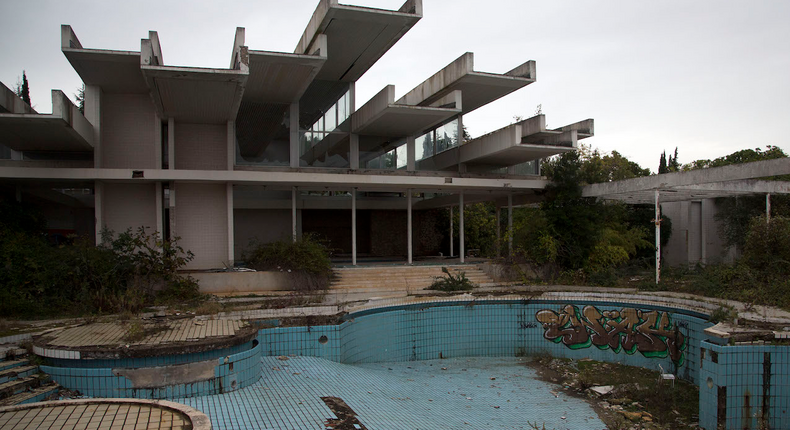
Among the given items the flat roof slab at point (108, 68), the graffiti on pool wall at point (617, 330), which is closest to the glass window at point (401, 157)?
the flat roof slab at point (108, 68)

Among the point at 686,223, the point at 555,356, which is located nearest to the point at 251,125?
the point at 555,356

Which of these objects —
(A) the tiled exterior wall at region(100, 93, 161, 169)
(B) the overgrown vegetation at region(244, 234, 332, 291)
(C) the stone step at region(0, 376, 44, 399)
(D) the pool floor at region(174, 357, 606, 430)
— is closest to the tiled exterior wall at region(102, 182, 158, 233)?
(A) the tiled exterior wall at region(100, 93, 161, 169)

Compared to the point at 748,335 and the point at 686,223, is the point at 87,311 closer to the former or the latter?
the point at 748,335

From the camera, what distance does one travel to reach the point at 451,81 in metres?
16.7

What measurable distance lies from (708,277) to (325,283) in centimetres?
986

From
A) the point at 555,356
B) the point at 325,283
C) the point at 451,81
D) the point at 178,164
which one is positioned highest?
the point at 451,81

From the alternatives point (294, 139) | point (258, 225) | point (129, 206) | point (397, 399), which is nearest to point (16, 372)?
point (397, 399)

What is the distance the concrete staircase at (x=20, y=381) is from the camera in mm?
5395

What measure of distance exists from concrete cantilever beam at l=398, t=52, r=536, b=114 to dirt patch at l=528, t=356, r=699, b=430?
9792 mm

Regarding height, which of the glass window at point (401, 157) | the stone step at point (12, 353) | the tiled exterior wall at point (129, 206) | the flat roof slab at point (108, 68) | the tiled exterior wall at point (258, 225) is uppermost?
the flat roof slab at point (108, 68)

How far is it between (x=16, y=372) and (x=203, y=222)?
972 cm

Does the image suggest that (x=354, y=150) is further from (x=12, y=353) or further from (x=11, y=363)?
(x=11, y=363)

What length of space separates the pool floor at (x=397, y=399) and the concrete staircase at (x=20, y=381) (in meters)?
1.60

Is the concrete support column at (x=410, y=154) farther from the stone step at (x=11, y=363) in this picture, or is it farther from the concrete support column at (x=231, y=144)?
the stone step at (x=11, y=363)
